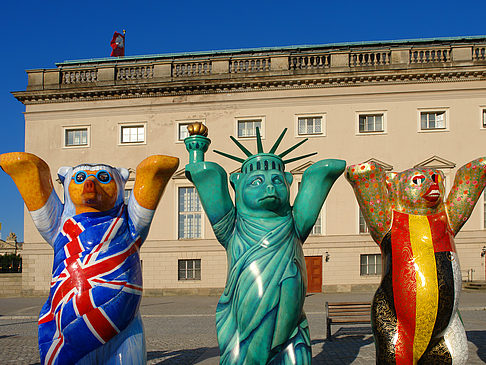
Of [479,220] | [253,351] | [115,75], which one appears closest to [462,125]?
[479,220]

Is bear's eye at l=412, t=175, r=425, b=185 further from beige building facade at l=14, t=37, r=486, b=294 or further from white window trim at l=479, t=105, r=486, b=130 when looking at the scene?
white window trim at l=479, t=105, r=486, b=130

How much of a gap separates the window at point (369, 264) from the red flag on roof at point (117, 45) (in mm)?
14867

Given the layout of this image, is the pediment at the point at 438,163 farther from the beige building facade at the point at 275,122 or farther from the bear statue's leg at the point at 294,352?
the bear statue's leg at the point at 294,352

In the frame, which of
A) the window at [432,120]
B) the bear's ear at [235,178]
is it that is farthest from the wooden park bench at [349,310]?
the window at [432,120]

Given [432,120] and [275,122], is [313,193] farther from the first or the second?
[432,120]

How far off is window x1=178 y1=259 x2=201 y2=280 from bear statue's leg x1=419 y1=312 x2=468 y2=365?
45.3 ft

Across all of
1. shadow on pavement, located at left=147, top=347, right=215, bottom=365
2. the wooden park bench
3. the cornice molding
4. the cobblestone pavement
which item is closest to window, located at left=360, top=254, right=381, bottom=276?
the cobblestone pavement

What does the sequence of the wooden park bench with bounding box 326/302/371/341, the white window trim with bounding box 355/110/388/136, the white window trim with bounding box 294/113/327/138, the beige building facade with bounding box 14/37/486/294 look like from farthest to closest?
1. the white window trim with bounding box 294/113/327/138
2. the white window trim with bounding box 355/110/388/136
3. the beige building facade with bounding box 14/37/486/294
4. the wooden park bench with bounding box 326/302/371/341

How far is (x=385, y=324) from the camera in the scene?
3709 millimetres

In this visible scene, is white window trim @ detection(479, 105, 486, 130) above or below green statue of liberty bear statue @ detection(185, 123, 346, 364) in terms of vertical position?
above

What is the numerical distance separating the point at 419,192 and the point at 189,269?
13993 mm

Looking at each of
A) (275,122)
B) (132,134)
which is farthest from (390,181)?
(132,134)

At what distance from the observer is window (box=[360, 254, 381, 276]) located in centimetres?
1630

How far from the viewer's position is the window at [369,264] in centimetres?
1630
